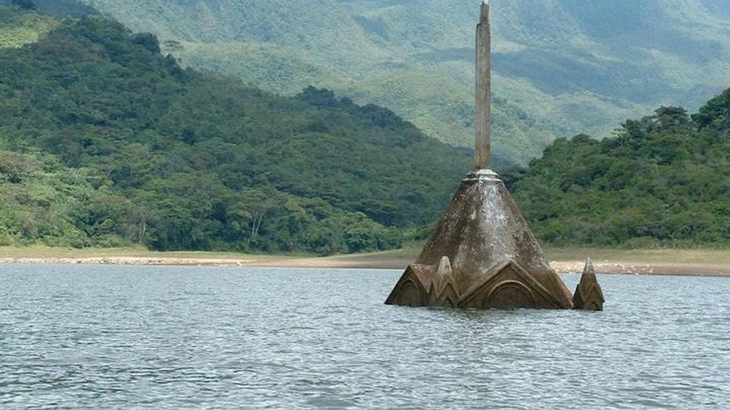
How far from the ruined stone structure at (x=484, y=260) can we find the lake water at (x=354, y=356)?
87cm

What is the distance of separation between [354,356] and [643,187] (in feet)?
348

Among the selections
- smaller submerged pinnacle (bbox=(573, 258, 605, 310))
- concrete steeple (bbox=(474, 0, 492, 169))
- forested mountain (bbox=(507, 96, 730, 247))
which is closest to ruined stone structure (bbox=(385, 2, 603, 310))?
concrete steeple (bbox=(474, 0, 492, 169))

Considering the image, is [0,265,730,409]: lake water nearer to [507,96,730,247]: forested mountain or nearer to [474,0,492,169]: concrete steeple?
[474,0,492,169]: concrete steeple

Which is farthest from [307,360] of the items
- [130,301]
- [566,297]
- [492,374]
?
[130,301]

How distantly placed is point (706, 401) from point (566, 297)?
25.6 metres

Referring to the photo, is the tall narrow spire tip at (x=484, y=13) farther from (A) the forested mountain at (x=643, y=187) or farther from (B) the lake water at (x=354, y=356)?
(A) the forested mountain at (x=643, y=187)

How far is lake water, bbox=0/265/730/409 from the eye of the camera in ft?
111

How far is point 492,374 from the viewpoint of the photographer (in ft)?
126

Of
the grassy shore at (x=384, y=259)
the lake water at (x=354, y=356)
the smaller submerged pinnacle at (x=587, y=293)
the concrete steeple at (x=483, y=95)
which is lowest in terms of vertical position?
the lake water at (x=354, y=356)

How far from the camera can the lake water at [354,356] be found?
33.8 metres

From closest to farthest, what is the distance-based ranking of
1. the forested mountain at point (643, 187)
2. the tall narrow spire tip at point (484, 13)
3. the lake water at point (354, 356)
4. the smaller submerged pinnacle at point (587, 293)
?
1. the lake water at point (354, 356)
2. the smaller submerged pinnacle at point (587, 293)
3. the tall narrow spire tip at point (484, 13)
4. the forested mountain at point (643, 187)

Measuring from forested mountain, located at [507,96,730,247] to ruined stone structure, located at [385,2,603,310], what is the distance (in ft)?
242

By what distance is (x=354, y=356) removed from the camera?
4306cm

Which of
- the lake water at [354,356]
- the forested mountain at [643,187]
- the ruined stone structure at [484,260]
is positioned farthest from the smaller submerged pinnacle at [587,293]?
the forested mountain at [643,187]
